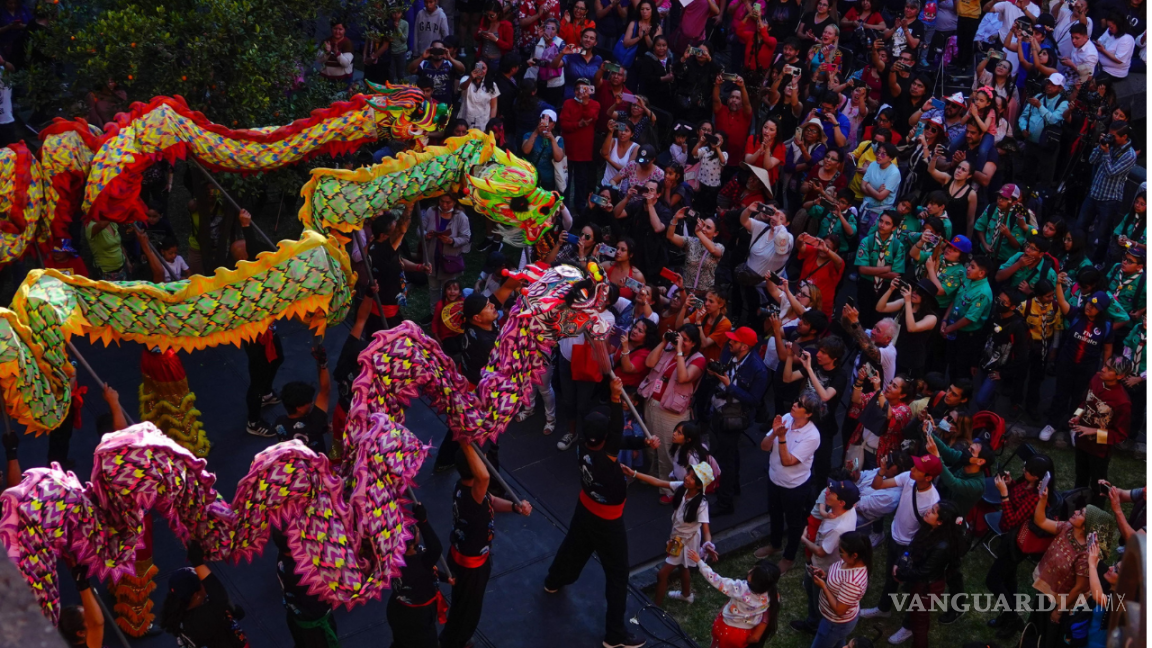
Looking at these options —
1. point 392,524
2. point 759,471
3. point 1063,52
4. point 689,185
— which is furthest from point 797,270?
point 392,524

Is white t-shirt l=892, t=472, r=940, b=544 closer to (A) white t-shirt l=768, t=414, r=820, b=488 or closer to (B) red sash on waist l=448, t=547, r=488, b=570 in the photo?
(A) white t-shirt l=768, t=414, r=820, b=488

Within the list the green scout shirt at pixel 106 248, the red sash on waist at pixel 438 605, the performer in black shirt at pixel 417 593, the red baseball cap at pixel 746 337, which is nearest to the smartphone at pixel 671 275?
the red baseball cap at pixel 746 337

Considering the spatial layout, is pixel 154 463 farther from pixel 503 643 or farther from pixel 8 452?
pixel 503 643

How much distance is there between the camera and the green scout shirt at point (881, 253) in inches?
371

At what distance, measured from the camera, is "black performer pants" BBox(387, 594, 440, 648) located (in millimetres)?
6387

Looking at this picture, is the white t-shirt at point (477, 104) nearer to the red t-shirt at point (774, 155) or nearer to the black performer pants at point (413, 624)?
the red t-shirt at point (774, 155)

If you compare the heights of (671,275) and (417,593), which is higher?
(671,275)

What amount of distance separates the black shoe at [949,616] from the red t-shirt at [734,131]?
5.34 metres

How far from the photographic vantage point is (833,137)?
11.0m

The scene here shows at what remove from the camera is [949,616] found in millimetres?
7234

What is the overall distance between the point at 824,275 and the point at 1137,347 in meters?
2.29

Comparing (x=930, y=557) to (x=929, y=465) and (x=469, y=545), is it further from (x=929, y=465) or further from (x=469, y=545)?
(x=469, y=545)

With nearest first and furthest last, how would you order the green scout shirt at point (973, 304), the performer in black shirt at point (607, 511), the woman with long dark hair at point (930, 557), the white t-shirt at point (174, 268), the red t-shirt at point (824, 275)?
the woman with long dark hair at point (930, 557) < the performer in black shirt at point (607, 511) < the green scout shirt at point (973, 304) < the white t-shirt at point (174, 268) < the red t-shirt at point (824, 275)

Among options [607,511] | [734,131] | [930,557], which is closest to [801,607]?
[930,557]
